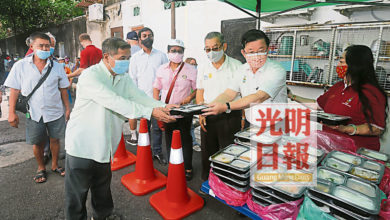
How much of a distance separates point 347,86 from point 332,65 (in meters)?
2.11

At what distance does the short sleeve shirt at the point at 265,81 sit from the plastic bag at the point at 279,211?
1.17 m

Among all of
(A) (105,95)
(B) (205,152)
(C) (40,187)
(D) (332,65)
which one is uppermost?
(D) (332,65)

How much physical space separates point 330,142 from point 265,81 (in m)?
0.93

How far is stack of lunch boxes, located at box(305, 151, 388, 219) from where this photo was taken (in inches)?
56.6

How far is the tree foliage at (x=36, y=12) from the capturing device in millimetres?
17586

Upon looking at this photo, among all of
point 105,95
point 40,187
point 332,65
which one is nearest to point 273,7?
point 332,65

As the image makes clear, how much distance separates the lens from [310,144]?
232 cm

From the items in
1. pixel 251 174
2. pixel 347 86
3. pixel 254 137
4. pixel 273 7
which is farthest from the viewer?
pixel 273 7

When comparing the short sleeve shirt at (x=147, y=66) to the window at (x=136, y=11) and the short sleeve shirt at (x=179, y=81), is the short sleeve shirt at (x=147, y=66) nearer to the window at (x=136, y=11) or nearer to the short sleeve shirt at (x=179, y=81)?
the short sleeve shirt at (x=179, y=81)

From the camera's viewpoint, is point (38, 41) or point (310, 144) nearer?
point (310, 144)

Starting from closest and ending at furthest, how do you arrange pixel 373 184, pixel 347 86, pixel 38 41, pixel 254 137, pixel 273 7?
1. pixel 373 184
2. pixel 254 137
3. pixel 347 86
4. pixel 38 41
5. pixel 273 7

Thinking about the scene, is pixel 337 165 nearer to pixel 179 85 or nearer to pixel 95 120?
pixel 95 120

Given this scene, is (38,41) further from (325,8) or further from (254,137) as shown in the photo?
(325,8)

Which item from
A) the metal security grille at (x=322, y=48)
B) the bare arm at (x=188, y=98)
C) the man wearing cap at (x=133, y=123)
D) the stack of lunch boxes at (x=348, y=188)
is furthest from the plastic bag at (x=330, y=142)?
the man wearing cap at (x=133, y=123)
